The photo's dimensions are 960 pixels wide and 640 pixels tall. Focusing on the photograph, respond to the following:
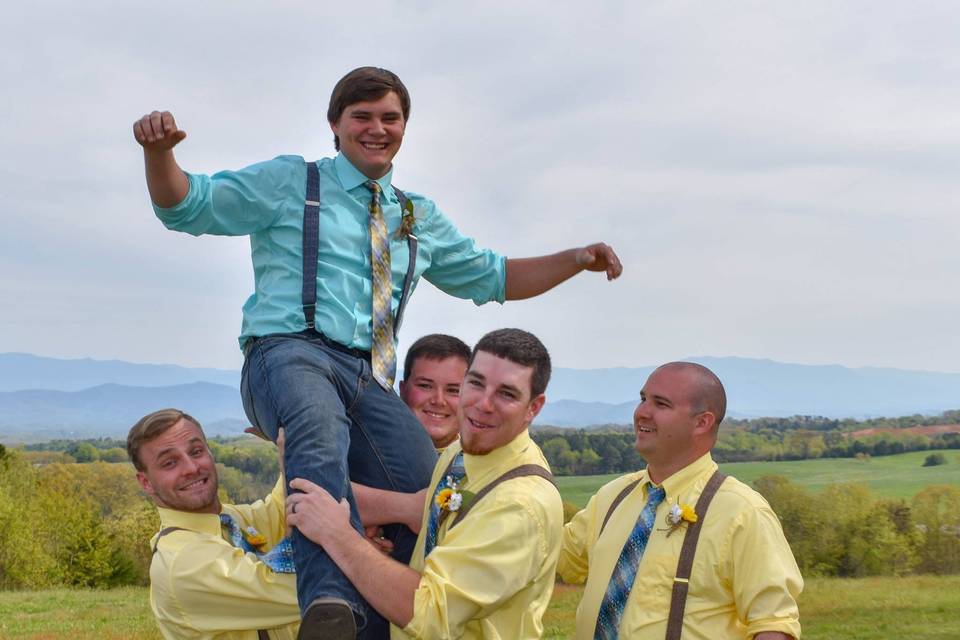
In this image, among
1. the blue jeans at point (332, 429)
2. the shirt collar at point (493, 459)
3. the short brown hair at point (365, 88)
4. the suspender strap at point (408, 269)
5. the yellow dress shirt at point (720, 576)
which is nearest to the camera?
the blue jeans at point (332, 429)

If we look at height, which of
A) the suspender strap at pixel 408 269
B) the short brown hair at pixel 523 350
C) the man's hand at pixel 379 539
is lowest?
the man's hand at pixel 379 539

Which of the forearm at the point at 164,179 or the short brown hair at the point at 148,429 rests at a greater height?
the forearm at the point at 164,179

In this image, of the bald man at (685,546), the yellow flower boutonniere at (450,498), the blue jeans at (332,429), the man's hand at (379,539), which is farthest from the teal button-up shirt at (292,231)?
the bald man at (685,546)

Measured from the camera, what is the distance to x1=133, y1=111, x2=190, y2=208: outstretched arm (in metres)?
5.67

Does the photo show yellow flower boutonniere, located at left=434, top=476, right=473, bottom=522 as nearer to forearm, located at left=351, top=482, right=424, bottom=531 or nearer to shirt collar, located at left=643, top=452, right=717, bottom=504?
forearm, located at left=351, top=482, right=424, bottom=531

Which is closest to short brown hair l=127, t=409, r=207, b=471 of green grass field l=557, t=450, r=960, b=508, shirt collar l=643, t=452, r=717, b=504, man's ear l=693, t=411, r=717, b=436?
shirt collar l=643, t=452, r=717, b=504

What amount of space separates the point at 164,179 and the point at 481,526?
103 inches

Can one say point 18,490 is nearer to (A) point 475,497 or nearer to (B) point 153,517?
(B) point 153,517

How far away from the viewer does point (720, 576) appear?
688 cm

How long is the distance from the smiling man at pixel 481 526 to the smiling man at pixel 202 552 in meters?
0.74

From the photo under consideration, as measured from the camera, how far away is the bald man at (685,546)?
679 centimetres

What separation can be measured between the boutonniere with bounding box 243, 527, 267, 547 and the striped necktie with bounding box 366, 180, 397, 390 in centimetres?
138

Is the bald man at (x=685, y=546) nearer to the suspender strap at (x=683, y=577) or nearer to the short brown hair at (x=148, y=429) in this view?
the suspender strap at (x=683, y=577)

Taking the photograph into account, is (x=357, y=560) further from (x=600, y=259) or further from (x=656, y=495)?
(x=600, y=259)
